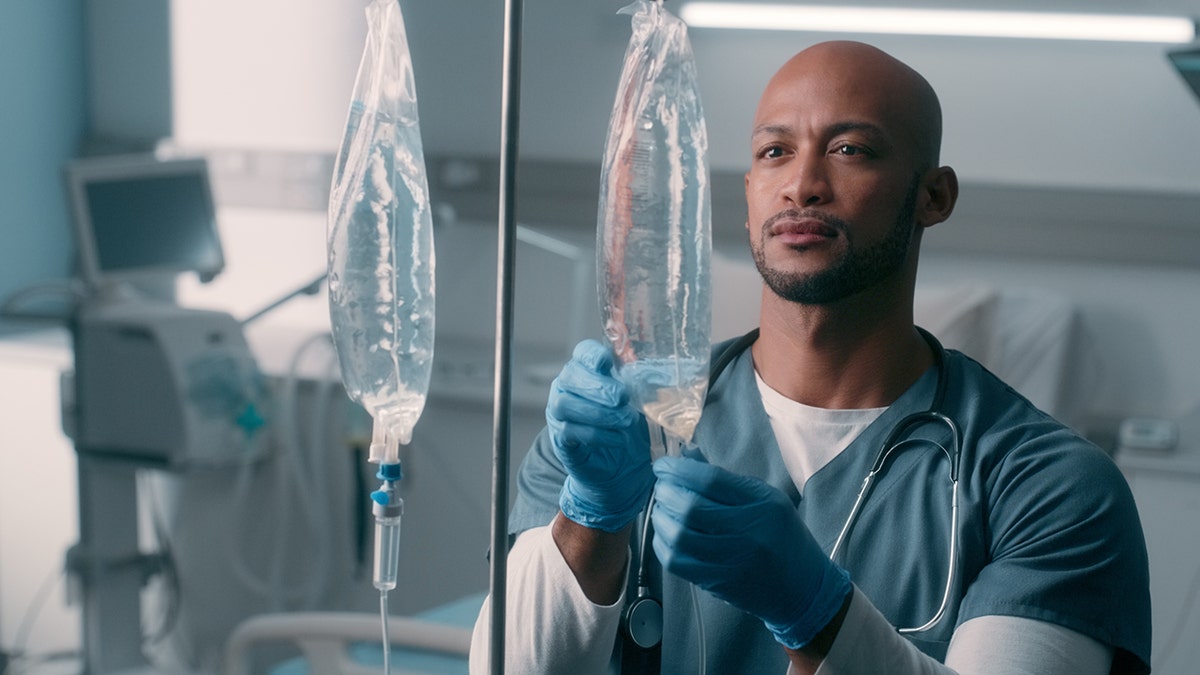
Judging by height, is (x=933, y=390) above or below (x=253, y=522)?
above

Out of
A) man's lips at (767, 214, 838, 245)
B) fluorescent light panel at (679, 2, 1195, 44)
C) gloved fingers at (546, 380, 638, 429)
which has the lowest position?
gloved fingers at (546, 380, 638, 429)

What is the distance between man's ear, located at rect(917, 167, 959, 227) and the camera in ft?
3.99

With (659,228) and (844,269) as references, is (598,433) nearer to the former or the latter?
(659,228)

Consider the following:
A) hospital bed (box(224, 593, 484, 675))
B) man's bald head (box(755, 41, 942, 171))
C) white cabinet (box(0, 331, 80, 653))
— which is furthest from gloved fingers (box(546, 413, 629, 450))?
white cabinet (box(0, 331, 80, 653))

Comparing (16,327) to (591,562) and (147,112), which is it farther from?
(591,562)

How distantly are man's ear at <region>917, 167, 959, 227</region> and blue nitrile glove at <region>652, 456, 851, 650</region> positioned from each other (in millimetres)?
468

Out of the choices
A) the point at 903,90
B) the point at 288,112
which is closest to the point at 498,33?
the point at 288,112

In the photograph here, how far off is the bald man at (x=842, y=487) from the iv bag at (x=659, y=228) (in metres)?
0.12

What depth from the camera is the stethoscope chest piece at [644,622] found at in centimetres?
106

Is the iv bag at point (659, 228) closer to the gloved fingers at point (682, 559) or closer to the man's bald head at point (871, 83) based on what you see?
the gloved fingers at point (682, 559)

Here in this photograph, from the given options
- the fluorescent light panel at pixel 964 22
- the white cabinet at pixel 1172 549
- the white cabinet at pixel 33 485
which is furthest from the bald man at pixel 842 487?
the white cabinet at pixel 33 485

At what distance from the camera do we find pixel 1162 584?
214 centimetres

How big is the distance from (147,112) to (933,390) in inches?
106

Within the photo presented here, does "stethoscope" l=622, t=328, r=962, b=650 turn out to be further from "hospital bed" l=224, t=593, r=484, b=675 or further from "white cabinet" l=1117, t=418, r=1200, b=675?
"white cabinet" l=1117, t=418, r=1200, b=675
